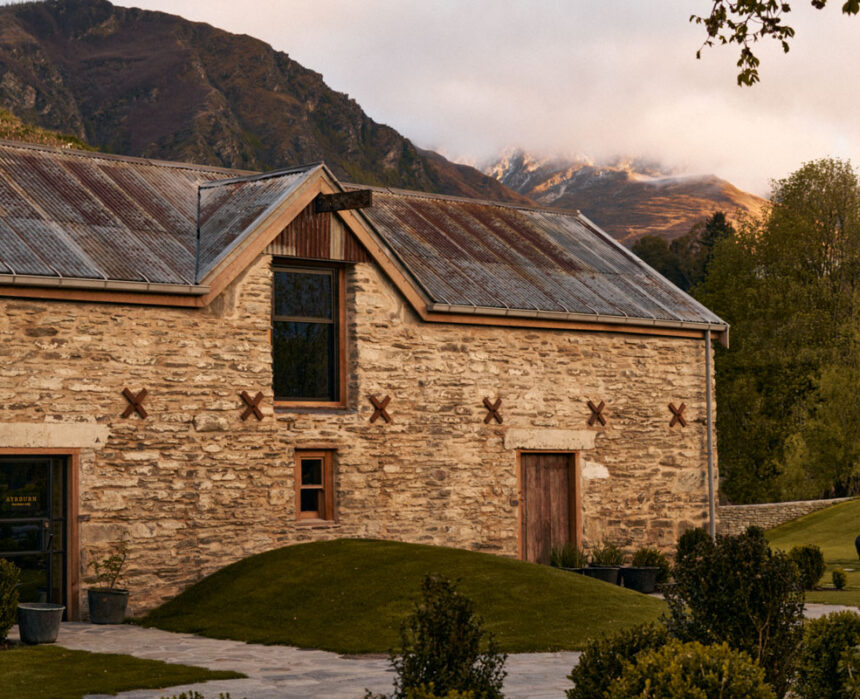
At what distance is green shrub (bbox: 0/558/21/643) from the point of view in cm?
1386

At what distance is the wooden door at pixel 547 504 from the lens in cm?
2158

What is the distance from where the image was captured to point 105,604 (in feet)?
54.0

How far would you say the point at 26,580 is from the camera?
16609 mm

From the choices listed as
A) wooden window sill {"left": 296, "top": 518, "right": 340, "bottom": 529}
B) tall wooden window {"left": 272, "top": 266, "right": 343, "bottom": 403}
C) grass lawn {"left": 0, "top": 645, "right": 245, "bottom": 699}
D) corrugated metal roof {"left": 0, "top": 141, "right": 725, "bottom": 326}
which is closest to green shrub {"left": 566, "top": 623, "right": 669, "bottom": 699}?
grass lawn {"left": 0, "top": 645, "right": 245, "bottom": 699}

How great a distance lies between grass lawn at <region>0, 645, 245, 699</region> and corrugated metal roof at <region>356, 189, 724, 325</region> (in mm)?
8914

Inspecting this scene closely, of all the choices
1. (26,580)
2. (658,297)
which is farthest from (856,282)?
(26,580)

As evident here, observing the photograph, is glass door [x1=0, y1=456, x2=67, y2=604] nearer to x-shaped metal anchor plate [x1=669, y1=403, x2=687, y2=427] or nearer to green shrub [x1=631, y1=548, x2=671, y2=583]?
green shrub [x1=631, y1=548, x2=671, y2=583]

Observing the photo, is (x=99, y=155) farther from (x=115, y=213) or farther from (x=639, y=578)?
(x=639, y=578)

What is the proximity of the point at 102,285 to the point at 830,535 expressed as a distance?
77.8 ft

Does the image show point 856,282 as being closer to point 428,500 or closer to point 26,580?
point 428,500

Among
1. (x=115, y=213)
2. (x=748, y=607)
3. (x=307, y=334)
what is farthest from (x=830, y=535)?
(x=748, y=607)

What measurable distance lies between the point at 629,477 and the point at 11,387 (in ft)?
37.2

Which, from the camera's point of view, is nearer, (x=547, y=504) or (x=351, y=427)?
(x=351, y=427)

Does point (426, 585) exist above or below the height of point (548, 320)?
below
